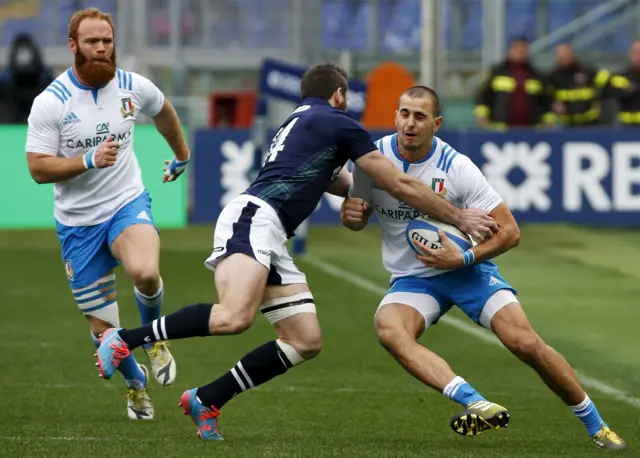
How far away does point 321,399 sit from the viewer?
10047 millimetres

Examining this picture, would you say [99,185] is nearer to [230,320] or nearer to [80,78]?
[80,78]

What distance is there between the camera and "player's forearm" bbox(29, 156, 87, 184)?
888cm

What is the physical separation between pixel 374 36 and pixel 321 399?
19.3 metres

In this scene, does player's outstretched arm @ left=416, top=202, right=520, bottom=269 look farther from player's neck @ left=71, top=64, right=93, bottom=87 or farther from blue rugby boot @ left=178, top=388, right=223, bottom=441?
player's neck @ left=71, top=64, right=93, bottom=87

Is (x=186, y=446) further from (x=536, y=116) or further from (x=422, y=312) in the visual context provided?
(x=536, y=116)

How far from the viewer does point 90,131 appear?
363 inches

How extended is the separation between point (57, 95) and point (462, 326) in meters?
5.81

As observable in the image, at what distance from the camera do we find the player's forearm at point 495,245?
8188mm

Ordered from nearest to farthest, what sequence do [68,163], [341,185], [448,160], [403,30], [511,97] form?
1. [448,160]
2. [341,185]
3. [68,163]
4. [511,97]
5. [403,30]

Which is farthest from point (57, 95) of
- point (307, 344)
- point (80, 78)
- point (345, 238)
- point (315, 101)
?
point (345, 238)

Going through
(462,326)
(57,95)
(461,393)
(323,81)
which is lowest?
(462,326)

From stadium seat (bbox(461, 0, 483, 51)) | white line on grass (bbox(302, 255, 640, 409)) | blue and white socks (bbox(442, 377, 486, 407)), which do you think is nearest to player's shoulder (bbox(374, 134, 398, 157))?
blue and white socks (bbox(442, 377, 486, 407))

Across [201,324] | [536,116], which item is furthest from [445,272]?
[536,116]

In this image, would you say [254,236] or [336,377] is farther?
[336,377]
